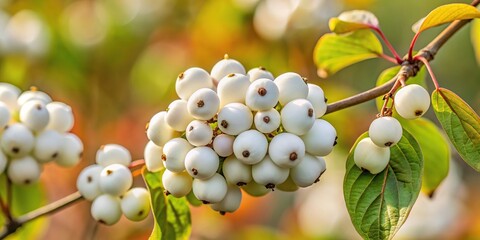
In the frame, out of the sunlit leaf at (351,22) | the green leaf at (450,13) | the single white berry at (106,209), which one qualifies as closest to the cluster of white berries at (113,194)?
the single white berry at (106,209)

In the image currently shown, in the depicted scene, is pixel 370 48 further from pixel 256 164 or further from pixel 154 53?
pixel 154 53

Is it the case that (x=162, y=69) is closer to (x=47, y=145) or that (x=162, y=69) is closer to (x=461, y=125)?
(x=47, y=145)

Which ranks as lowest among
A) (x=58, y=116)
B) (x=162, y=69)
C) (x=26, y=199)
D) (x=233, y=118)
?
(x=162, y=69)

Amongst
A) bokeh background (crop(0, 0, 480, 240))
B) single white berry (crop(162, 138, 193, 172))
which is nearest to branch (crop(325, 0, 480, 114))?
single white berry (crop(162, 138, 193, 172))

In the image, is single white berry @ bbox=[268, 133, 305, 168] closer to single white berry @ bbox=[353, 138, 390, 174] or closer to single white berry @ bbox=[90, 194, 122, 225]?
single white berry @ bbox=[353, 138, 390, 174]

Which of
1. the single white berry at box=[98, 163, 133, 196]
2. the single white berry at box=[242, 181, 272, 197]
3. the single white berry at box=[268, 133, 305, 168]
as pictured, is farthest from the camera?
the single white berry at box=[98, 163, 133, 196]

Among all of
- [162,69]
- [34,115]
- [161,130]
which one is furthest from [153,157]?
[162,69]
